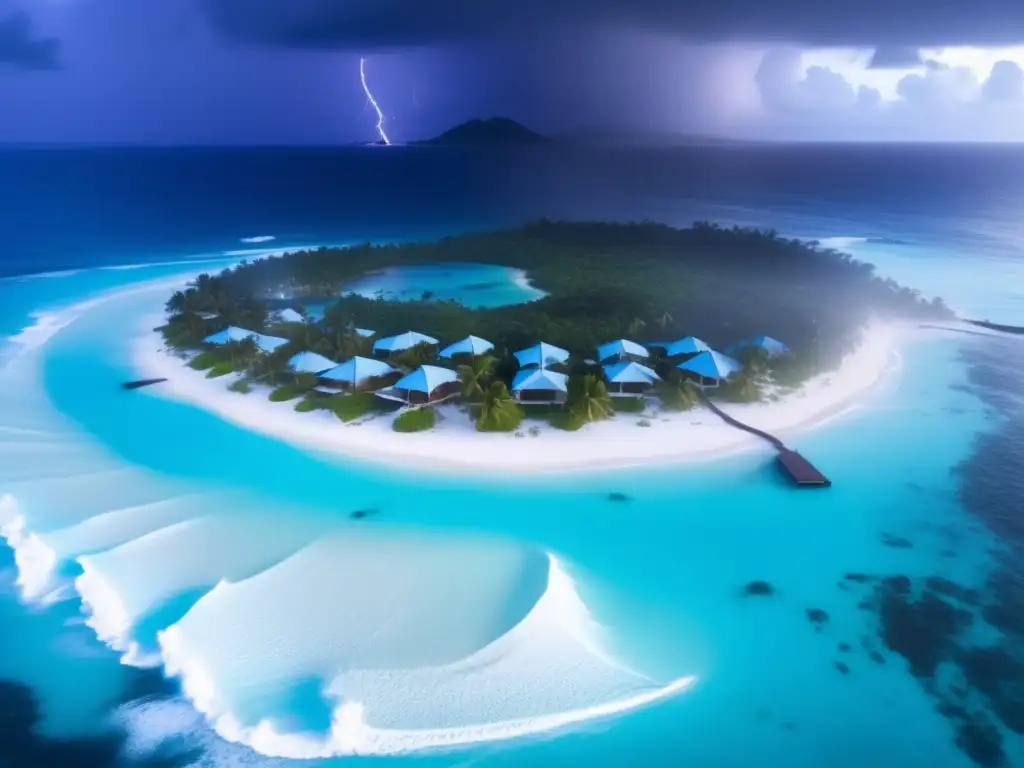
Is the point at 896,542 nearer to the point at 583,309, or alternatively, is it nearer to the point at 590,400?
the point at 590,400

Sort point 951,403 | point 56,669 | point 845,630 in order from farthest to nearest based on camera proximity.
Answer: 1. point 951,403
2. point 845,630
3. point 56,669

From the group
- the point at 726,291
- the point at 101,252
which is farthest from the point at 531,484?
the point at 101,252

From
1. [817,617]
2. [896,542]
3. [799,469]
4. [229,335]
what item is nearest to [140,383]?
[229,335]

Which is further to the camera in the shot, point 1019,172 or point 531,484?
point 1019,172

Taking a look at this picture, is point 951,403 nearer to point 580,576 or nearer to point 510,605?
point 580,576

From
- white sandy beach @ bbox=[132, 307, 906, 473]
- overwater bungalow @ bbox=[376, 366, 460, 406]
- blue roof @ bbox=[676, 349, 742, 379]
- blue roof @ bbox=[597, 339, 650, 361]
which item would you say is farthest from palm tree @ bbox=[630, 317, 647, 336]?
overwater bungalow @ bbox=[376, 366, 460, 406]

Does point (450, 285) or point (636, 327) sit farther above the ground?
point (636, 327)
